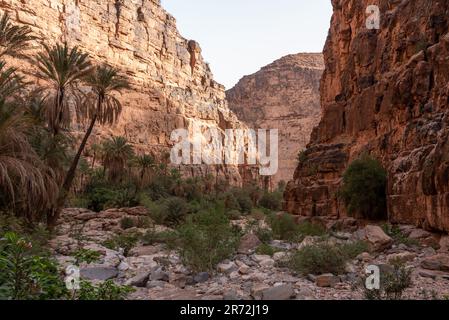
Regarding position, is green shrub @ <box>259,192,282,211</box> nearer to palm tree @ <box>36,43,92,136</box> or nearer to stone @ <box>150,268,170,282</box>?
palm tree @ <box>36,43,92,136</box>

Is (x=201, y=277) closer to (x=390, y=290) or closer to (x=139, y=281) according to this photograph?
(x=139, y=281)

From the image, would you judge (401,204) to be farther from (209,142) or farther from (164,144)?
(209,142)

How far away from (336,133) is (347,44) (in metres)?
7.58

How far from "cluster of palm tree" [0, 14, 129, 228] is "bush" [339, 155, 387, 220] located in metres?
11.6

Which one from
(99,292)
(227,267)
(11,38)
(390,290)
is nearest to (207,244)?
(227,267)

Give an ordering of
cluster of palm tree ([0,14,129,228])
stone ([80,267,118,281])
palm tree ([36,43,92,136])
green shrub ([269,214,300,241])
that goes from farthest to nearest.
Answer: green shrub ([269,214,300,241]) → palm tree ([36,43,92,136]) → cluster of palm tree ([0,14,129,228]) → stone ([80,267,118,281])

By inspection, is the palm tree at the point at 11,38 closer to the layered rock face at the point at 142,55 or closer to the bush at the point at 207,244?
the bush at the point at 207,244

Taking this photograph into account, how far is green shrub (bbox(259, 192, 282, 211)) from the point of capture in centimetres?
5029

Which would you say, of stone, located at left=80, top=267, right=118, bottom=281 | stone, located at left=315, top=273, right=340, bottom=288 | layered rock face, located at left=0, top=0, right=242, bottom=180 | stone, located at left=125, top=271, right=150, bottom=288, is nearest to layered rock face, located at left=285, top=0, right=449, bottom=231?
stone, located at left=315, top=273, right=340, bottom=288

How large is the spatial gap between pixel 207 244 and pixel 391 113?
12.3m

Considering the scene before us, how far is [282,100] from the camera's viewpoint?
111 meters

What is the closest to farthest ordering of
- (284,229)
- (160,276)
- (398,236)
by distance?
1. (160,276)
2. (398,236)
3. (284,229)
